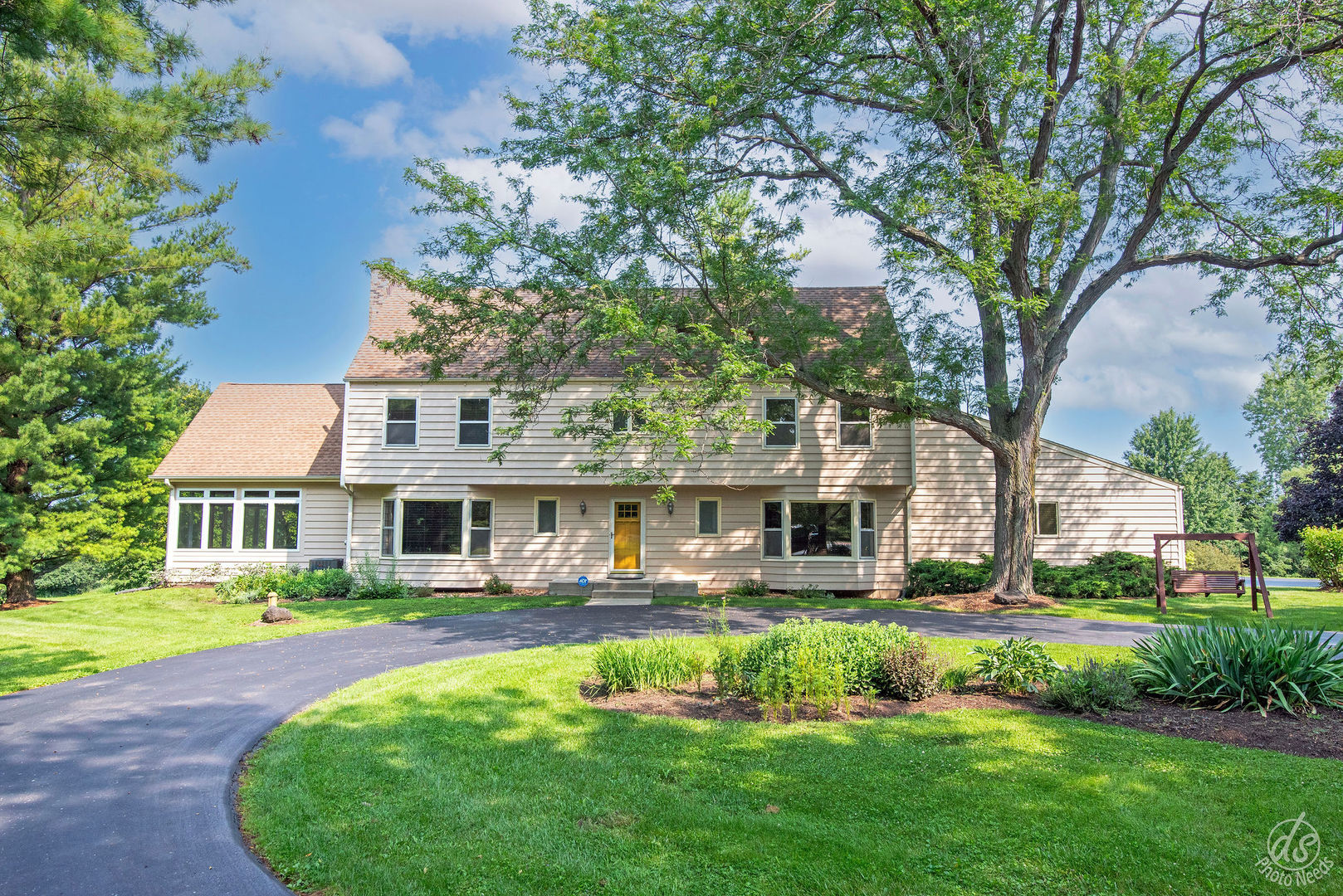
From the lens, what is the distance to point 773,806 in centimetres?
461

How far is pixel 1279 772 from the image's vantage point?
488 centimetres

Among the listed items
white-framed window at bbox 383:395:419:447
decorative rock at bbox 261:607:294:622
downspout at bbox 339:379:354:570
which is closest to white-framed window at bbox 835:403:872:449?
white-framed window at bbox 383:395:419:447

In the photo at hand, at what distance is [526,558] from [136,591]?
33.0ft

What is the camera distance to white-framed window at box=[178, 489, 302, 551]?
64.4ft

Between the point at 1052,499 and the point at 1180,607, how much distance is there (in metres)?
4.93

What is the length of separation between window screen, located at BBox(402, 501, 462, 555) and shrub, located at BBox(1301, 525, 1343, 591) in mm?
23637

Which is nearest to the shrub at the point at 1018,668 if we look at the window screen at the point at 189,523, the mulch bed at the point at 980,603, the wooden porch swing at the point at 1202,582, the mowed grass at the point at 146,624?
the mulch bed at the point at 980,603

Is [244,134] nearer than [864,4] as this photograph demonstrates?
Yes

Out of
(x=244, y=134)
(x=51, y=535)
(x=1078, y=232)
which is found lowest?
(x=51, y=535)

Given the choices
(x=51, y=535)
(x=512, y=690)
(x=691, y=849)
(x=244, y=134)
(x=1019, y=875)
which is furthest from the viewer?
(x=51, y=535)

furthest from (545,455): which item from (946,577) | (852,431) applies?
(946,577)

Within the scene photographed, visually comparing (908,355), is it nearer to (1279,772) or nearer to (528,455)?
(528,455)

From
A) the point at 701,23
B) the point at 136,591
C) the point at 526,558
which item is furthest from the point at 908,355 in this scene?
the point at 136,591

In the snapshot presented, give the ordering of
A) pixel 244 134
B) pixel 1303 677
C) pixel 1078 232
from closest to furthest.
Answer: pixel 1303 677
pixel 244 134
pixel 1078 232
